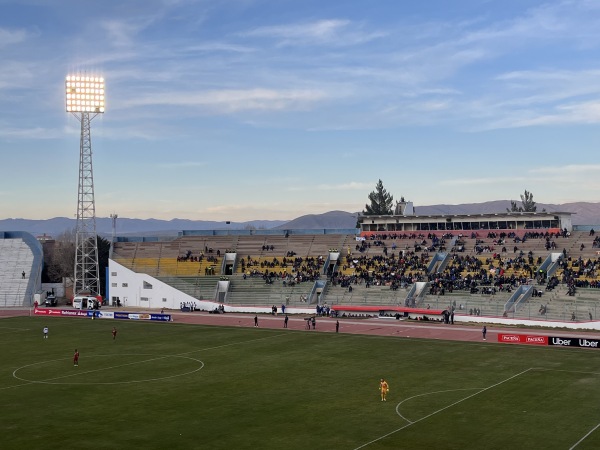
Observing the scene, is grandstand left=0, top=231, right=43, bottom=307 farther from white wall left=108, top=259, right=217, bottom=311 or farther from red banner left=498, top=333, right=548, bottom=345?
red banner left=498, top=333, right=548, bottom=345

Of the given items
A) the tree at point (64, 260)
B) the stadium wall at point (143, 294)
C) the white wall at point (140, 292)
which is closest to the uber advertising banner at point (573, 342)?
the stadium wall at point (143, 294)

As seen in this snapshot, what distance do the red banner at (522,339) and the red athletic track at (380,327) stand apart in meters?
1.60

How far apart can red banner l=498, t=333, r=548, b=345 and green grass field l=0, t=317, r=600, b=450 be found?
1761 millimetres

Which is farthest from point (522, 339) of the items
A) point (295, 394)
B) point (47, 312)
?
point (47, 312)

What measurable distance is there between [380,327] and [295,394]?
108 feet

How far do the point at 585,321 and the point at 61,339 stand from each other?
49556 millimetres

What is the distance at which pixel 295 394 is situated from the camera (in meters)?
41.4

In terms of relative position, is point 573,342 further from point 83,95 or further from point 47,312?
point 83,95

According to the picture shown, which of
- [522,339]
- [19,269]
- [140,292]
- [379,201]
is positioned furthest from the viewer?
[379,201]

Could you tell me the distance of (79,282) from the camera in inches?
4515

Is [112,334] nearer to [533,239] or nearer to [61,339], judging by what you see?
[61,339]

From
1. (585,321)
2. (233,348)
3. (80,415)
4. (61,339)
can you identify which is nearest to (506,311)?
(585,321)

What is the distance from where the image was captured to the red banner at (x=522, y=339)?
59094mm

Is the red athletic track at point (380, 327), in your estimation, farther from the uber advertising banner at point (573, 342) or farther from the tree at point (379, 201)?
the tree at point (379, 201)
